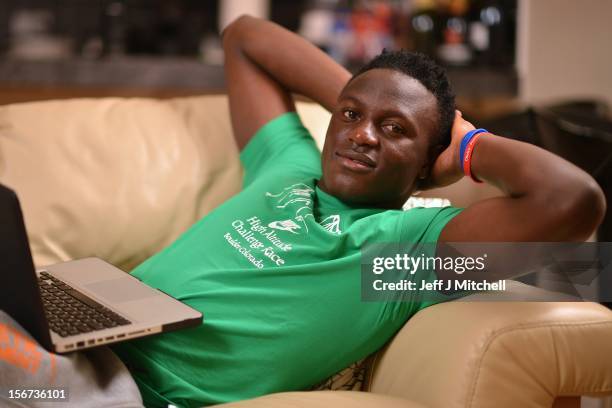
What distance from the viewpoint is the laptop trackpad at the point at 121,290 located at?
1.30m

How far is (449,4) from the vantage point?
3994 millimetres

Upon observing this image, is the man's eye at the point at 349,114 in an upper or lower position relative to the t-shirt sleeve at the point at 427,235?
upper

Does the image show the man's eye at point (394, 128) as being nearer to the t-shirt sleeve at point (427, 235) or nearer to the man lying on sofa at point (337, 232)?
the man lying on sofa at point (337, 232)

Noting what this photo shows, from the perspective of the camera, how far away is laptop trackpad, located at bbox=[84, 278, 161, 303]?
1.30 m

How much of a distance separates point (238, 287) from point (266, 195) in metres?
0.23

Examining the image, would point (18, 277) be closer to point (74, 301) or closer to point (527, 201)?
point (74, 301)

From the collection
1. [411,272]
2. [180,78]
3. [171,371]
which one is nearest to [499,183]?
[411,272]

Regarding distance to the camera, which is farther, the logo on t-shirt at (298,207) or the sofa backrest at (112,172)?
the sofa backrest at (112,172)

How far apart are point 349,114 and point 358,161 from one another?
0.35ft

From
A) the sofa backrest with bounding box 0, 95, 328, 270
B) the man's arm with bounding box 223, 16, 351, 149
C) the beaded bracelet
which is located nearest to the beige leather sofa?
the sofa backrest with bounding box 0, 95, 328, 270

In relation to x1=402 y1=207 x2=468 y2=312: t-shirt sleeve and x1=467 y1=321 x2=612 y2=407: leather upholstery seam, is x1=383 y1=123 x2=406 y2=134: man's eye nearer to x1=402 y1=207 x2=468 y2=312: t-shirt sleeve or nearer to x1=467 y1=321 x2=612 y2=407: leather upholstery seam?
x1=402 y1=207 x2=468 y2=312: t-shirt sleeve

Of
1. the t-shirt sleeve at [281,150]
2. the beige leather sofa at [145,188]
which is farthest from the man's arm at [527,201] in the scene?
the t-shirt sleeve at [281,150]

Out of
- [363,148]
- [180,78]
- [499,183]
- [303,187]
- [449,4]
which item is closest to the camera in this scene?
[499,183]

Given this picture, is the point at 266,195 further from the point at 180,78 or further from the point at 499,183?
the point at 180,78
